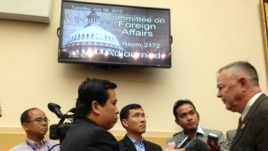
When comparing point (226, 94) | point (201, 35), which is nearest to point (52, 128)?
point (226, 94)

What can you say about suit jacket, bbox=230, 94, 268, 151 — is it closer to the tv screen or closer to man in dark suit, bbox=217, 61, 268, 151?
man in dark suit, bbox=217, 61, 268, 151

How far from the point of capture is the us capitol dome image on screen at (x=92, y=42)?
3953 millimetres

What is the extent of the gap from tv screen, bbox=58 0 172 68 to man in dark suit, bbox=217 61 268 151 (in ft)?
7.00

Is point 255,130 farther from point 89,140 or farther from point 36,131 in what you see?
point 36,131

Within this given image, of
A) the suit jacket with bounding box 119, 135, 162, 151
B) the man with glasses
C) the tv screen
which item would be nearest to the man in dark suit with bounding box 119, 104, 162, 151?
the suit jacket with bounding box 119, 135, 162, 151

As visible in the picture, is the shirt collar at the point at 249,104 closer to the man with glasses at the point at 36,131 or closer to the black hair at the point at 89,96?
the black hair at the point at 89,96

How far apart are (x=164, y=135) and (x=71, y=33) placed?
1474mm

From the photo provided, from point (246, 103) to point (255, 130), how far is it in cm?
23

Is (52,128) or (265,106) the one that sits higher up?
(265,106)

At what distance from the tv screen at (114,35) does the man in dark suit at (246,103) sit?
2132 mm

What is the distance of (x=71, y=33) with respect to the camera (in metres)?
4.00

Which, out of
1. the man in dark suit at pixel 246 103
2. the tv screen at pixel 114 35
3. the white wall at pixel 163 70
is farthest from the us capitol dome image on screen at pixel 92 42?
the man in dark suit at pixel 246 103

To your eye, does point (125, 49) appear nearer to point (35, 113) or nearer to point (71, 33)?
point (71, 33)

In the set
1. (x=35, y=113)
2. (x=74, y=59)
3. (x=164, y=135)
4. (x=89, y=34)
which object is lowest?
(x=164, y=135)
